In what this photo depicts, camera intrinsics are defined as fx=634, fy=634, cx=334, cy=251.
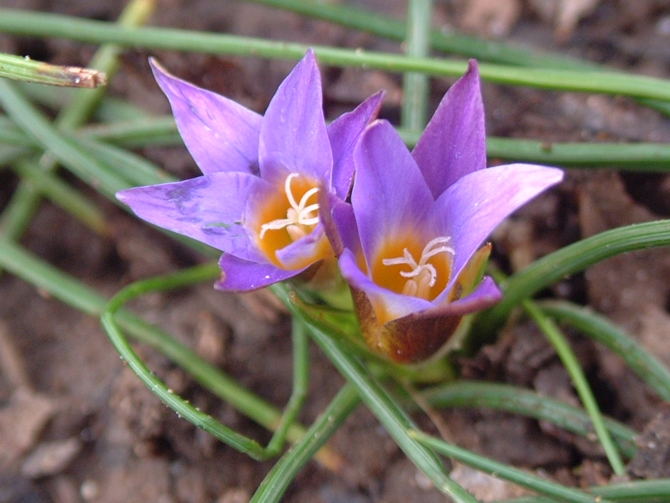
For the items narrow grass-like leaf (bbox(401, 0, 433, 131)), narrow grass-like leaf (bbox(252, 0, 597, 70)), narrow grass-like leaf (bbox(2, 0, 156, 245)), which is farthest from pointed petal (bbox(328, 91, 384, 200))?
narrow grass-like leaf (bbox(2, 0, 156, 245))

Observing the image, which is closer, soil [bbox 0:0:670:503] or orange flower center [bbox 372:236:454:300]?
orange flower center [bbox 372:236:454:300]

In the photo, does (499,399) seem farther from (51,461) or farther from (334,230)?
(51,461)

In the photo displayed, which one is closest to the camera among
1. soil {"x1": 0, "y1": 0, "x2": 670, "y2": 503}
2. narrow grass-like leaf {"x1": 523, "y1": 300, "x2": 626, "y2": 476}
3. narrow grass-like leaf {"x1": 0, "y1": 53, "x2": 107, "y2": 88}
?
narrow grass-like leaf {"x1": 0, "y1": 53, "x2": 107, "y2": 88}

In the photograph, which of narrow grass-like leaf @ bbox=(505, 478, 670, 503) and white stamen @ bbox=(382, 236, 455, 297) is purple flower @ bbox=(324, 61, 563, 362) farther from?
narrow grass-like leaf @ bbox=(505, 478, 670, 503)

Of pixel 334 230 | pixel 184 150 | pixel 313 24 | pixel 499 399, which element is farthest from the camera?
pixel 313 24

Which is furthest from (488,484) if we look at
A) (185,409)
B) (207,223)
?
(207,223)

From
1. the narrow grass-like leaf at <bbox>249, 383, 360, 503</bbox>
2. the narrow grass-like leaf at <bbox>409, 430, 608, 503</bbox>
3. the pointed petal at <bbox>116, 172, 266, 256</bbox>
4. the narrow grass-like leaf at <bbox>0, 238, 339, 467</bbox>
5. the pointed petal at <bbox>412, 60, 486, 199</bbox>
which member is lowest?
the narrow grass-like leaf at <bbox>0, 238, 339, 467</bbox>

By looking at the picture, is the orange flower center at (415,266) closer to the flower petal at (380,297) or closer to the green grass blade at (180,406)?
the flower petal at (380,297)

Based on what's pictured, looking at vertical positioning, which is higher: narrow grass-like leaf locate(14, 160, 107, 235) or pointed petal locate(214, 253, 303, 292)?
pointed petal locate(214, 253, 303, 292)
